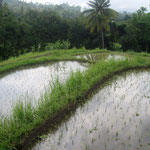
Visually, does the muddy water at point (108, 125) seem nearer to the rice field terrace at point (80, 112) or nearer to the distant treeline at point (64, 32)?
the rice field terrace at point (80, 112)

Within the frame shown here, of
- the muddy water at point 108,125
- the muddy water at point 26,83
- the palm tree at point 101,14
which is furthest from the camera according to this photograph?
the palm tree at point 101,14

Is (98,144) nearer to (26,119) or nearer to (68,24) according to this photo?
(26,119)

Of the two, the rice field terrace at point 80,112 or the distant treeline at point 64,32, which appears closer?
the rice field terrace at point 80,112

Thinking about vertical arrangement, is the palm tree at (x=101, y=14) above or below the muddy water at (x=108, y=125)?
above

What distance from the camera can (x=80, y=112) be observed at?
300 cm

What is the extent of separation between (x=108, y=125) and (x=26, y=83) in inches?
106

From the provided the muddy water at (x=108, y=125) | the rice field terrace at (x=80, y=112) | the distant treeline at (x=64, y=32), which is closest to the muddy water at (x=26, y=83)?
the rice field terrace at (x=80, y=112)

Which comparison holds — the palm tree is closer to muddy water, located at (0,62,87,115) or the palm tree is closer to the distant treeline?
the distant treeline

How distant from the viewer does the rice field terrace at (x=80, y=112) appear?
2.23m

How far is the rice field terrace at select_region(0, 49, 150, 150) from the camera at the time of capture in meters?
2.23

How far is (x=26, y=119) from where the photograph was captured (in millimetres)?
2588

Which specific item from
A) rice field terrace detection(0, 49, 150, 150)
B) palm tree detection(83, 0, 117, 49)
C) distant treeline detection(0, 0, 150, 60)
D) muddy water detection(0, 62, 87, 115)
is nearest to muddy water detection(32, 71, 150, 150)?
rice field terrace detection(0, 49, 150, 150)

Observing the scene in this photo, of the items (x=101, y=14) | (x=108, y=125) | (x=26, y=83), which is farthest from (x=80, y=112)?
(x=101, y=14)

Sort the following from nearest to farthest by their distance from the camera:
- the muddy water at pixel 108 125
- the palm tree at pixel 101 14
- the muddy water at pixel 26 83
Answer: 1. the muddy water at pixel 108 125
2. the muddy water at pixel 26 83
3. the palm tree at pixel 101 14
